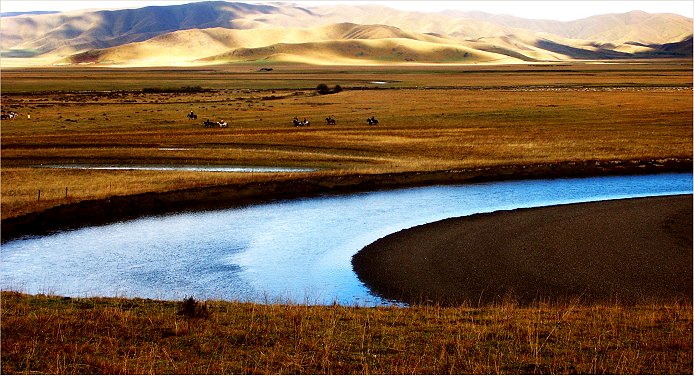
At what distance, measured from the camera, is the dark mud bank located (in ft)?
115

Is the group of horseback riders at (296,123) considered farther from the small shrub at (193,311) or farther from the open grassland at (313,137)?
the small shrub at (193,311)

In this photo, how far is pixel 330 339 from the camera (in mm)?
15719

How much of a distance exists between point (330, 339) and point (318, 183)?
29.0 m

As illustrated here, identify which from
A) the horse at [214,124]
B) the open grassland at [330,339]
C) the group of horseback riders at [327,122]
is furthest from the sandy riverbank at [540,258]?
the horse at [214,124]

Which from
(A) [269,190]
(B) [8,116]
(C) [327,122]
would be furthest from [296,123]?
(A) [269,190]

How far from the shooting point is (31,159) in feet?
174

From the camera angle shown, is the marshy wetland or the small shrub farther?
the small shrub

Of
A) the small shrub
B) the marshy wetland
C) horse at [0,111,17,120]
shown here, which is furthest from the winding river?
horse at [0,111,17,120]

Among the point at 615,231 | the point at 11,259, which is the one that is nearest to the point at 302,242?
the point at 11,259

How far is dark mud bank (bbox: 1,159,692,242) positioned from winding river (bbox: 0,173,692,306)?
4.77 ft

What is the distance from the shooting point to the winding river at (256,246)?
24531mm

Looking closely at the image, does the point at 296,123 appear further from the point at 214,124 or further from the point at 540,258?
the point at 540,258

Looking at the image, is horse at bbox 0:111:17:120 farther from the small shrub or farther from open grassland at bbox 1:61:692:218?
the small shrub

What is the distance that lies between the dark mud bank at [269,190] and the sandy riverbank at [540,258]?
35.6ft
